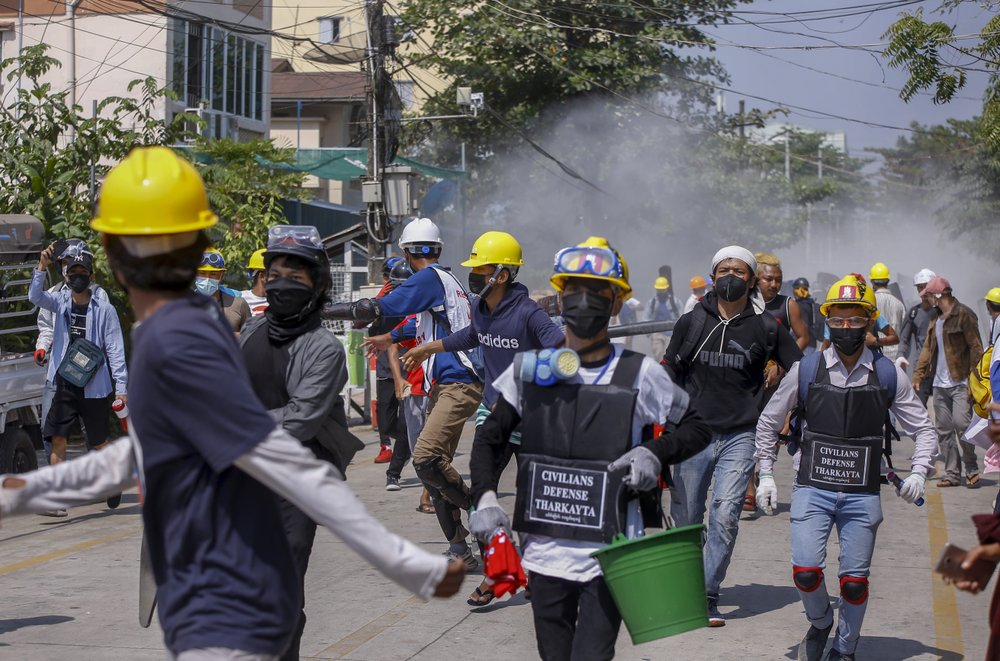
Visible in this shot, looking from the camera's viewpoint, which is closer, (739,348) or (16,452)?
(739,348)

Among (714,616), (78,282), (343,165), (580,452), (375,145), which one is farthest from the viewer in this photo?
(343,165)

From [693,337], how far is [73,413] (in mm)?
5501

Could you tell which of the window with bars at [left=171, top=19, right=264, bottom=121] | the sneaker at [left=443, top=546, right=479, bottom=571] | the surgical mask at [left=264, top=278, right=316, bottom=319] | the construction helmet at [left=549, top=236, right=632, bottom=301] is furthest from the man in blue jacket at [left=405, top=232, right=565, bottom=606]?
the window with bars at [left=171, top=19, right=264, bottom=121]

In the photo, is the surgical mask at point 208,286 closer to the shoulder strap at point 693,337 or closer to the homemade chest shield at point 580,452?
the shoulder strap at point 693,337

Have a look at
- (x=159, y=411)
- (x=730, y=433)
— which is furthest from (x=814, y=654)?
(x=159, y=411)

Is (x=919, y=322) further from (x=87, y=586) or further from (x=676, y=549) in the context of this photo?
(x=676, y=549)

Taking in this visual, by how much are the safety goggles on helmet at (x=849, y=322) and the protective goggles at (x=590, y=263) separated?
213cm

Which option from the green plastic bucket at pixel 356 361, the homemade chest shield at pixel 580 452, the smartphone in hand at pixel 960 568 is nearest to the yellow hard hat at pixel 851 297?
the homemade chest shield at pixel 580 452

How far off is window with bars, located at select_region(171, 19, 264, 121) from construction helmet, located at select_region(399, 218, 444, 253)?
63.3 feet

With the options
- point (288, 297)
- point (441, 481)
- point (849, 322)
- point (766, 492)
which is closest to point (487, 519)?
A: point (288, 297)

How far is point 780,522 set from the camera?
10.2 metres

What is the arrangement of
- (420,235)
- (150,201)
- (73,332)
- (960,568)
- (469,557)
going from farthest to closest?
(73,332)
(420,235)
(469,557)
(960,568)
(150,201)

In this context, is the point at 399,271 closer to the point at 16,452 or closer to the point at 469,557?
the point at 16,452

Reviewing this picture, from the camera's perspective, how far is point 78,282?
1028 centimetres
